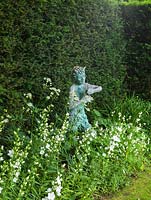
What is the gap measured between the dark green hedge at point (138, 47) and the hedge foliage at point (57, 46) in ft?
2.04

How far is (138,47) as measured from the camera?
911 centimetres

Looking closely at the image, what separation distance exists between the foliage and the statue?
0.14 m

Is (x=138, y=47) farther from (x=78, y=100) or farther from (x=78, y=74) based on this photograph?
(x=78, y=100)

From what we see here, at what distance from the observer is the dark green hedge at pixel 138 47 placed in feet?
29.6

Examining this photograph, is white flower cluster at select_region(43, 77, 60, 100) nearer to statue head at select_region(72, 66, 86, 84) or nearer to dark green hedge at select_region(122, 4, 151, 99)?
statue head at select_region(72, 66, 86, 84)

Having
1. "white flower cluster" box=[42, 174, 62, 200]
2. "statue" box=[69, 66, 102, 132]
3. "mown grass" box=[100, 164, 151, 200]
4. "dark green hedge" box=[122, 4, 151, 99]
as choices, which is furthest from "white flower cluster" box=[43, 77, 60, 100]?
"dark green hedge" box=[122, 4, 151, 99]

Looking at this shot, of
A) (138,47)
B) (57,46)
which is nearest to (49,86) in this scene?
(57,46)

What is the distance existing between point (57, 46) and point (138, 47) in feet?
11.1

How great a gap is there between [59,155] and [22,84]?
100 cm

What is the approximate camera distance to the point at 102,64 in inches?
308

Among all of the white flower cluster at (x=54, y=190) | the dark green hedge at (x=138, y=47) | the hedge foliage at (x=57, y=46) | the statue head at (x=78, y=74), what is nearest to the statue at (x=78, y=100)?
the statue head at (x=78, y=74)

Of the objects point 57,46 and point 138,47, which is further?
point 138,47

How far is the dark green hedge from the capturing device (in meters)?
9.03

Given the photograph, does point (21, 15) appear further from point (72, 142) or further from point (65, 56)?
point (72, 142)
